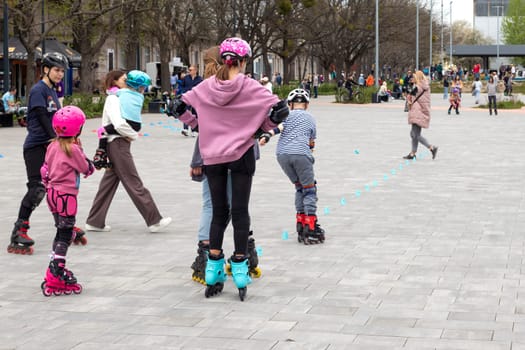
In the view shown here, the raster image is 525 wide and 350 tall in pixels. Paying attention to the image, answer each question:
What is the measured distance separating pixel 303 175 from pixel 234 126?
234 cm

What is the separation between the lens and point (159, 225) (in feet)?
29.5

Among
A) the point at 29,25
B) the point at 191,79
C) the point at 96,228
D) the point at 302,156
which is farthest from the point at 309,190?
the point at 29,25

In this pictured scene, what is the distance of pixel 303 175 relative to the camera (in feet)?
27.8

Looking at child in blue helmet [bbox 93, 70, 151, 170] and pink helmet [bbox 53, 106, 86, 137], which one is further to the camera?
child in blue helmet [bbox 93, 70, 151, 170]

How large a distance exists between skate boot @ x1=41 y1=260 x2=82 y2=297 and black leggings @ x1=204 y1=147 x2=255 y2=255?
97cm

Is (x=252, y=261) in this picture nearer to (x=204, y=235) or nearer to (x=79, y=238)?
(x=204, y=235)

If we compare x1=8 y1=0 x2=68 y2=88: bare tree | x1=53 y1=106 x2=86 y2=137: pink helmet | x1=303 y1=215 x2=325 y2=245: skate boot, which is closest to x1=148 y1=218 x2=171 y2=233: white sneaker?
x1=303 y1=215 x2=325 y2=245: skate boot

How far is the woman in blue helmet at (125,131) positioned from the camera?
347 inches

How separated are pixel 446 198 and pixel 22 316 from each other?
262 inches

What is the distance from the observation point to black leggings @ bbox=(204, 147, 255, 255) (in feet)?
20.4

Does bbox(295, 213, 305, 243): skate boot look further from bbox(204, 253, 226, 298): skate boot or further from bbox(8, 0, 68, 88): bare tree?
bbox(8, 0, 68, 88): bare tree

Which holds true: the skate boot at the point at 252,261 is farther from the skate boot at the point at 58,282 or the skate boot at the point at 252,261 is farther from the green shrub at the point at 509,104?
the green shrub at the point at 509,104

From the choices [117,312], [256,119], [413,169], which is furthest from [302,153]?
[413,169]

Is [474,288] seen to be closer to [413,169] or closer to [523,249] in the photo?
[523,249]
